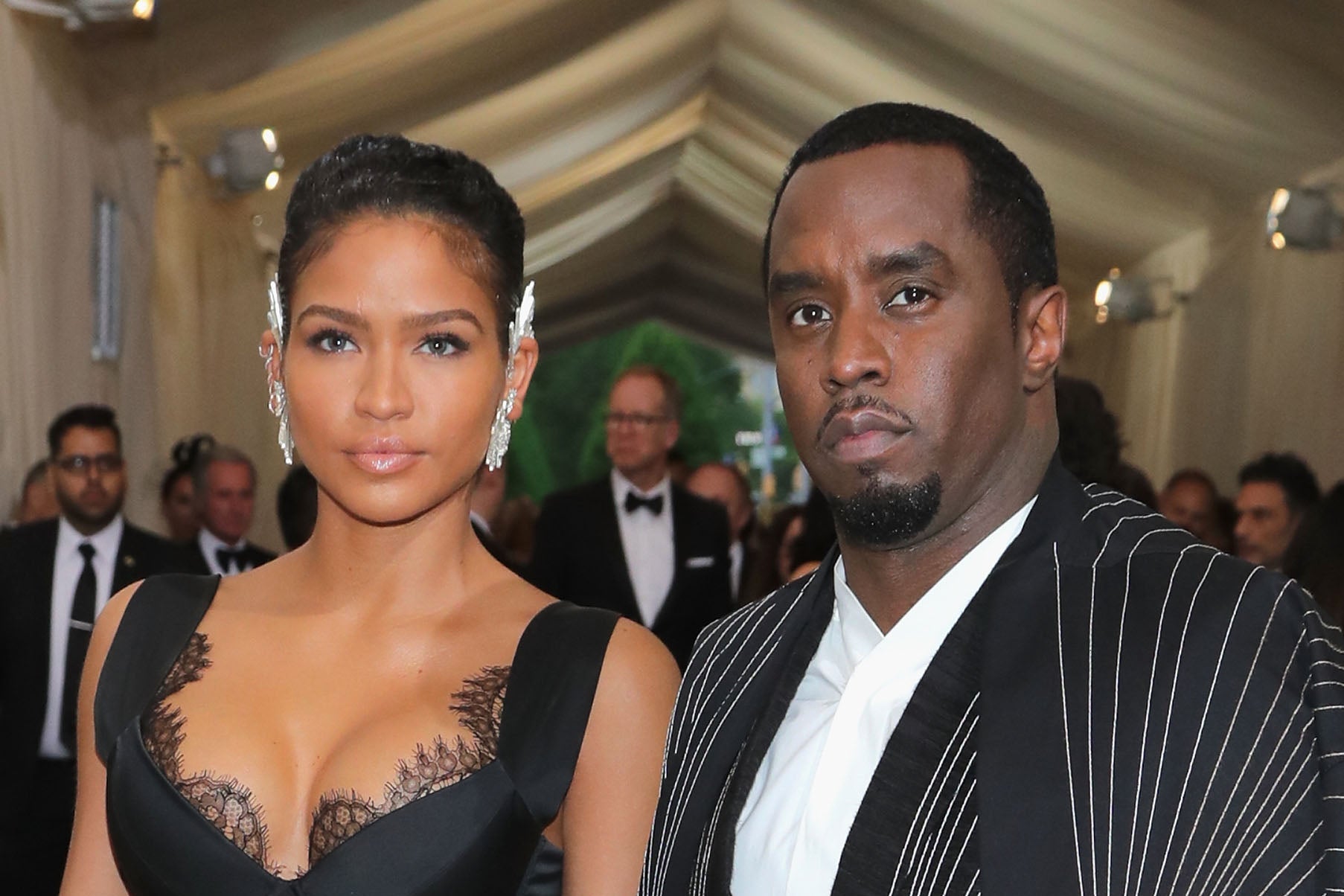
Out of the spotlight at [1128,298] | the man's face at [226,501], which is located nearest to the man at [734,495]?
the man's face at [226,501]

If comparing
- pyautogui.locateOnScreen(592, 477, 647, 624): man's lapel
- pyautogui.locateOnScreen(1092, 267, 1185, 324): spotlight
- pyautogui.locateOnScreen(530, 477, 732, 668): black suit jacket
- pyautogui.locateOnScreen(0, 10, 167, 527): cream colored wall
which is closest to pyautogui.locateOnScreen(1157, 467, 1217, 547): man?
pyautogui.locateOnScreen(530, 477, 732, 668): black suit jacket

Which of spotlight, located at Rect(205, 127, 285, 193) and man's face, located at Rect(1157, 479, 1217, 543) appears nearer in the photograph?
man's face, located at Rect(1157, 479, 1217, 543)

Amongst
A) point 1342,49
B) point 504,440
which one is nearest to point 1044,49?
point 1342,49

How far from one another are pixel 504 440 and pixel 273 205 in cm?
920

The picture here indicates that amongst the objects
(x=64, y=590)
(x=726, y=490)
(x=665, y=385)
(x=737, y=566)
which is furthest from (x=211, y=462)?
(x=726, y=490)

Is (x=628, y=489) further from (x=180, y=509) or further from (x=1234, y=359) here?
(x=1234, y=359)

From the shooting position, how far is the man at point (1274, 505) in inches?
247

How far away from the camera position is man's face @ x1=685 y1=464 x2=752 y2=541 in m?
8.79

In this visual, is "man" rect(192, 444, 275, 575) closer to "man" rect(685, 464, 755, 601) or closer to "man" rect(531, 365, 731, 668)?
"man" rect(531, 365, 731, 668)

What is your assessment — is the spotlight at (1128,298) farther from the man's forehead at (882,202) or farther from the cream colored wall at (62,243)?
the man's forehead at (882,202)

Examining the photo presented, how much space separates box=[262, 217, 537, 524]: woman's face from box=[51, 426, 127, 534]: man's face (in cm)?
355

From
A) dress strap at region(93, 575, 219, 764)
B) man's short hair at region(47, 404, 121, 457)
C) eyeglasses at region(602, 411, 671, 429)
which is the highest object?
eyeglasses at region(602, 411, 671, 429)

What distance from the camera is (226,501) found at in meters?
6.68

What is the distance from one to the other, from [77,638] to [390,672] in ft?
11.0
